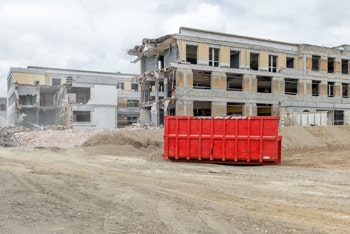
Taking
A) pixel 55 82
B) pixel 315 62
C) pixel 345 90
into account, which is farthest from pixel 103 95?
pixel 345 90

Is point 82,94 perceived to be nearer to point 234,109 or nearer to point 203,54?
point 203,54

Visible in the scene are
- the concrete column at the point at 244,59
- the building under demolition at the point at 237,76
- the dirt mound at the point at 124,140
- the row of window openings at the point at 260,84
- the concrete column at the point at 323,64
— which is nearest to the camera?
the dirt mound at the point at 124,140

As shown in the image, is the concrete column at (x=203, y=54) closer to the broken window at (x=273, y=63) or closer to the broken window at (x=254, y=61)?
the broken window at (x=254, y=61)

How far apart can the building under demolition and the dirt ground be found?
25.7 meters

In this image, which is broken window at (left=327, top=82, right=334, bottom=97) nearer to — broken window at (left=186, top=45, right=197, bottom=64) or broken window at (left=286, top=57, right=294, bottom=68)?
broken window at (left=286, top=57, right=294, bottom=68)

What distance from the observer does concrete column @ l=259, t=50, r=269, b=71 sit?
46.1m

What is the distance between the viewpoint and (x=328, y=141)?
94.7ft

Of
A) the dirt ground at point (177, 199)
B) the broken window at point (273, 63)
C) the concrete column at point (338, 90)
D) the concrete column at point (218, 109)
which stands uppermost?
the broken window at point (273, 63)

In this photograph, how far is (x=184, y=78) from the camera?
134 feet

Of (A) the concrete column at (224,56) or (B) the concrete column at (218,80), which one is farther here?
(A) the concrete column at (224,56)

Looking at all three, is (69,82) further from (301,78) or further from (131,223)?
(131,223)

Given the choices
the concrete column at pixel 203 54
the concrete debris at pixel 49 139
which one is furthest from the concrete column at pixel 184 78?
the concrete debris at pixel 49 139

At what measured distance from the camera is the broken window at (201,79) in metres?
42.6

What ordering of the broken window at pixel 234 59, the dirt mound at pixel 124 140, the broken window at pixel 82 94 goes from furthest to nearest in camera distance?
the broken window at pixel 82 94 → the broken window at pixel 234 59 → the dirt mound at pixel 124 140
